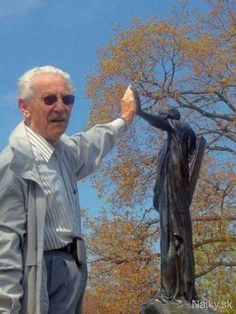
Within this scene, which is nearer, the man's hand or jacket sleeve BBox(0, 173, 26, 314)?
jacket sleeve BBox(0, 173, 26, 314)

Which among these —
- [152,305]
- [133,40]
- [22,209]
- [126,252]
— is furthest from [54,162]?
[133,40]

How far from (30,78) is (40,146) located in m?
0.29

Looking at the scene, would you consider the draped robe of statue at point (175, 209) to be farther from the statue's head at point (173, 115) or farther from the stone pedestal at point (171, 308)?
the stone pedestal at point (171, 308)

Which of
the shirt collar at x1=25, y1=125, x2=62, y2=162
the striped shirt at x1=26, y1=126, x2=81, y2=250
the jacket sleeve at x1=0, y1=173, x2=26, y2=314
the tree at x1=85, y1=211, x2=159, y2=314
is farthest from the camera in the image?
the tree at x1=85, y1=211, x2=159, y2=314

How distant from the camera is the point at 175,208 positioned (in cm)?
770

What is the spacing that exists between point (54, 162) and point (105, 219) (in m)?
15.9

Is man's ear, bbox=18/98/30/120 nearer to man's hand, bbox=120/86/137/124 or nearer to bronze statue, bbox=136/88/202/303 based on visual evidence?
man's hand, bbox=120/86/137/124

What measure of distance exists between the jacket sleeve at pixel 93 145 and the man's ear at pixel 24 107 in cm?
28

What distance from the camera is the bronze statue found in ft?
24.6

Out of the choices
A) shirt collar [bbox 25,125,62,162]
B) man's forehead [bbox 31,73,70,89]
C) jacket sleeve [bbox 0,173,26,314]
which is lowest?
jacket sleeve [bbox 0,173,26,314]

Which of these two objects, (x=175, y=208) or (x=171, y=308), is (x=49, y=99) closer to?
(x=171, y=308)

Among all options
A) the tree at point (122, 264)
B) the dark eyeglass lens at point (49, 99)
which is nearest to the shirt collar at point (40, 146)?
the dark eyeglass lens at point (49, 99)

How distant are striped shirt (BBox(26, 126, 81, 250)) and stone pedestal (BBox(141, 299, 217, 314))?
175 inches

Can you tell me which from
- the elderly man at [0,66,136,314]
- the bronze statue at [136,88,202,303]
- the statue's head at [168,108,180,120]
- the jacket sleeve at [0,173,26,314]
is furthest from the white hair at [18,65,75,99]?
the statue's head at [168,108,180,120]
